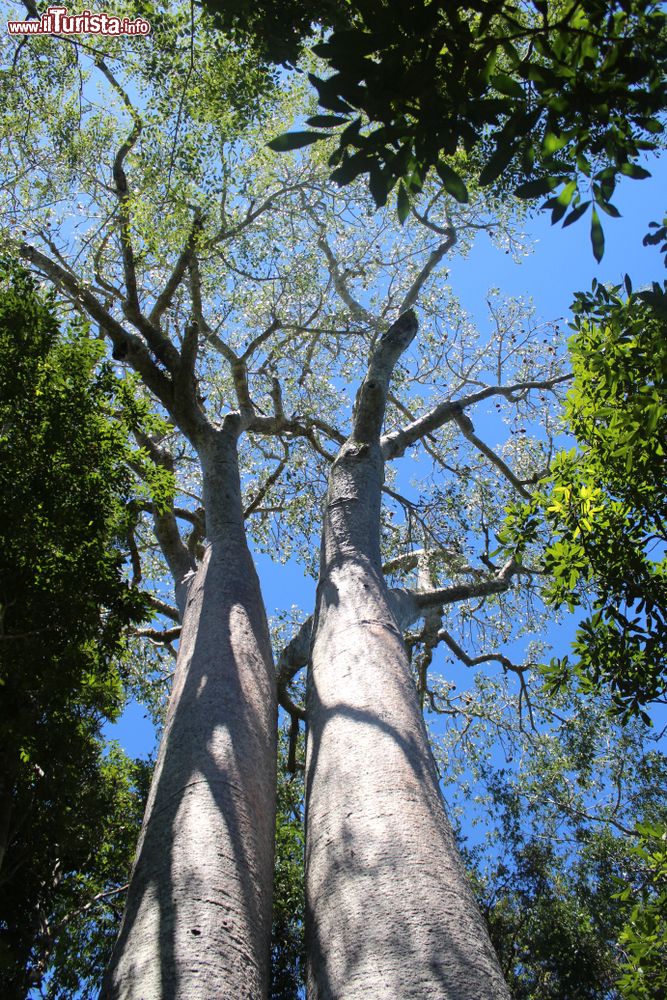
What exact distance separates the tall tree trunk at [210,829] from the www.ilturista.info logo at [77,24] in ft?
17.4

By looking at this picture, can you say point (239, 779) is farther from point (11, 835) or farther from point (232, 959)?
point (11, 835)

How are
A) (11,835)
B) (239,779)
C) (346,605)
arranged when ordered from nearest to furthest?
(239,779)
(346,605)
(11,835)

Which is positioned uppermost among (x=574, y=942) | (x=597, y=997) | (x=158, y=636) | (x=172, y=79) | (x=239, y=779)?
(x=172, y=79)

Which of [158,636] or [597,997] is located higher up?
[158,636]

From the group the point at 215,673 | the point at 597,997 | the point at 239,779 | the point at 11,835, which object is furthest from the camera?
the point at 597,997

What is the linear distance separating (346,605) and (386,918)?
1.79 m

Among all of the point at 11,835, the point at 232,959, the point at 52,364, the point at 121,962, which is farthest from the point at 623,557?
the point at 11,835

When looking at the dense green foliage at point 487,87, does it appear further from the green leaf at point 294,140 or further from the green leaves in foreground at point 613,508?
the green leaves in foreground at point 613,508

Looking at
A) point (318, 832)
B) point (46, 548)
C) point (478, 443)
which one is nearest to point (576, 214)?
point (318, 832)

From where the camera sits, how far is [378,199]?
224 cm

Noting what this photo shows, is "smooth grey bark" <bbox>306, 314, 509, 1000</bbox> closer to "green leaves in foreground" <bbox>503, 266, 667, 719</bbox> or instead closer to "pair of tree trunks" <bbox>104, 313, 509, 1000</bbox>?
"pair of tree trunks" <bbox>104, 313, 509, 1000</bbox>

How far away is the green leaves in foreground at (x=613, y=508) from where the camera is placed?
11.0 ft

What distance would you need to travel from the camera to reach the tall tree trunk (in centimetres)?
201

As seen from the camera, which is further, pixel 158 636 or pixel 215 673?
pixel 158 636
